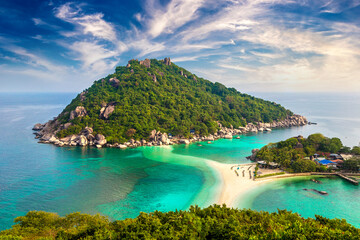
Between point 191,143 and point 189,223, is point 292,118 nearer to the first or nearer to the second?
point 191,143

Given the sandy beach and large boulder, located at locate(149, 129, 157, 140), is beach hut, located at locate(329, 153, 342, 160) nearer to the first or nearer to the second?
Result: the sandy beach

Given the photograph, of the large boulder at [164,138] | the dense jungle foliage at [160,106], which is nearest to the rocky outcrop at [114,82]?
the dense jungle foliage at [160,106]

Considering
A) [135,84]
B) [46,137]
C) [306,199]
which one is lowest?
[306,199]

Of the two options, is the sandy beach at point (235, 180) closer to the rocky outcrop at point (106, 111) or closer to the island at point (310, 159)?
the island at point (310, 159)

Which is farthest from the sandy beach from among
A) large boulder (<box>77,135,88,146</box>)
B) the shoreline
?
large boulder (<box>77,135,88,146</box>)

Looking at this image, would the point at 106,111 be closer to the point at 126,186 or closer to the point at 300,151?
the point at 126,186

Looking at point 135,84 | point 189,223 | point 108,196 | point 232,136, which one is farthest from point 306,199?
point 135,84

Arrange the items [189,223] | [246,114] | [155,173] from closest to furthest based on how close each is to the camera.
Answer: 1. [189,223]
2. [155,173]
3. [246,114]

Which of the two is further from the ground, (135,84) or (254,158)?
(135,84)
